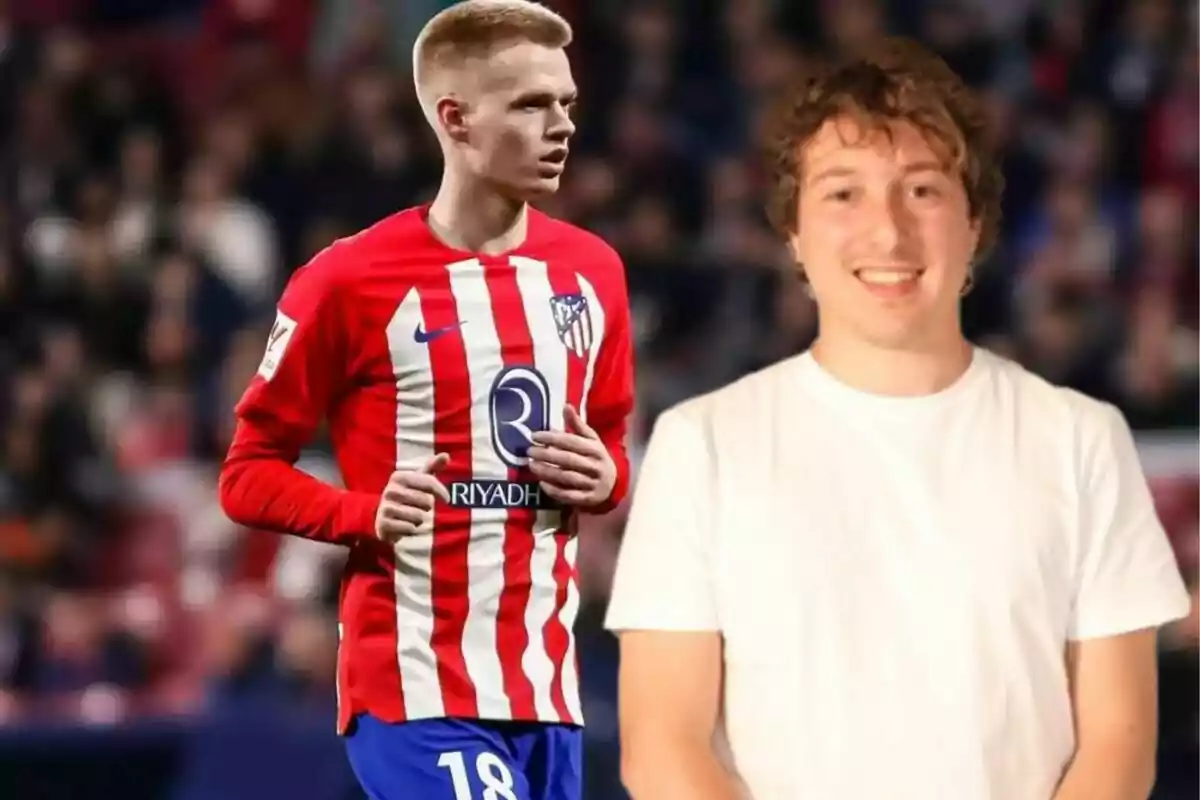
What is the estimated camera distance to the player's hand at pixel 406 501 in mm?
2006

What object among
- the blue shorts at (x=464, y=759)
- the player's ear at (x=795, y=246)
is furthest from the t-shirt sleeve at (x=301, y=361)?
the player's ear at (x=795, y=246)

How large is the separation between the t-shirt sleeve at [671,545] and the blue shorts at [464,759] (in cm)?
62

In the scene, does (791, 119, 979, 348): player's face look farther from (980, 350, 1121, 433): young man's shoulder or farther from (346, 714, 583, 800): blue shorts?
(346, 714, 583, 800): blue shorts

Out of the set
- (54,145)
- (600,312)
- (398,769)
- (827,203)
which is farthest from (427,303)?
(54,145)

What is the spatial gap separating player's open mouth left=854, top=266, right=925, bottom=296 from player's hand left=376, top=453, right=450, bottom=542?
612mm

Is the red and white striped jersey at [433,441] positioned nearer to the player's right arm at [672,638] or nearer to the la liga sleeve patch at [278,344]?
the la liga sleeve patch at [278,344]

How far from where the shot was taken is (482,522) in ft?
6.88

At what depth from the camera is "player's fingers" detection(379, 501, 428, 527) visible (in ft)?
6.58

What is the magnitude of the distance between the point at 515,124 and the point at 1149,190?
3.37 m

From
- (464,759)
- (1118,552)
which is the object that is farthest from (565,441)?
(1118,552)

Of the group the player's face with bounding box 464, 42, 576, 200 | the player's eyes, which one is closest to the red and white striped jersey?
the player's face with bounding box 464, 42, 576, 200

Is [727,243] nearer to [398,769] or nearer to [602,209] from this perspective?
[602,209]

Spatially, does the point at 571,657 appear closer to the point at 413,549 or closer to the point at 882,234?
the point at 413,549

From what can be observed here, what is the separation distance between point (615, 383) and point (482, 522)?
0.75 ft
